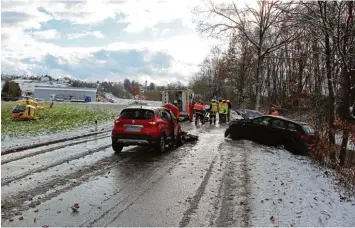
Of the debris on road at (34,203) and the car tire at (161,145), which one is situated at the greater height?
the car tire at (161,145)

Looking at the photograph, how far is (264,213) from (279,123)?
1079cm

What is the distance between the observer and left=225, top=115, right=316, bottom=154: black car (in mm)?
16062

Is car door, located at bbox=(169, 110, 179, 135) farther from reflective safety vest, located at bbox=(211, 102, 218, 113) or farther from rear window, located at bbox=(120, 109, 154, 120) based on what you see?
reflective safety vest, located at bbox=(211, 102, 218, 113)

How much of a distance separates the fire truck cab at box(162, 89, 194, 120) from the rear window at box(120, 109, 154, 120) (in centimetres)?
1891

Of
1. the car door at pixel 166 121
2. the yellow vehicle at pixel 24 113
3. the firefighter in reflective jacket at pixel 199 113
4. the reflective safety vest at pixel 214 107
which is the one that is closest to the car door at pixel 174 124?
the car door at pixel 166 121

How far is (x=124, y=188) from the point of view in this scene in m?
8.62

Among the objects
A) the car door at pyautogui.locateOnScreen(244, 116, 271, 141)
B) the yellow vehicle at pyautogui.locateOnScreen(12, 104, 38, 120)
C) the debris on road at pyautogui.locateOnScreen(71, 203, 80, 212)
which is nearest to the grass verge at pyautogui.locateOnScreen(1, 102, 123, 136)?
the yellow vehicle at pyautogui.locateOnScreen(12, 104, 38, 120)

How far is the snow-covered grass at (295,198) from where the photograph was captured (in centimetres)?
676

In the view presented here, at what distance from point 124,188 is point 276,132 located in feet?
33.8

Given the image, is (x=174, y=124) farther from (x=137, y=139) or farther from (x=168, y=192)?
(x=168, y=192)

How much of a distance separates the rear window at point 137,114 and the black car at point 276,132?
642cm

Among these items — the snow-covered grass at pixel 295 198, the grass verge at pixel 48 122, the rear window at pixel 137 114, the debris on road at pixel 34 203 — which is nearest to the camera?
the snow-covered grass at pixel 295 198

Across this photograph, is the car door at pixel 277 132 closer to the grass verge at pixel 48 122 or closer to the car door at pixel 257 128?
the car door at pixel 257 128

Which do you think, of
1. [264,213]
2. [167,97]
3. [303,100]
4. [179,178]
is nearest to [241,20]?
[167,97]
